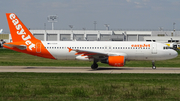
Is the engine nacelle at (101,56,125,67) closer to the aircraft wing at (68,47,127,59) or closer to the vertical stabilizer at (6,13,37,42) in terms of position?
the aircraft wing at (68,47,127,59)

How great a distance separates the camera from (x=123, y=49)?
35.8 meters

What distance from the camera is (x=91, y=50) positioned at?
3634 cm

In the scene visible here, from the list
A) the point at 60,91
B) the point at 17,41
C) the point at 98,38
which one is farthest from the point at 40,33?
the point at 60,91

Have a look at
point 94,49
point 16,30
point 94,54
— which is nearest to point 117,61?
point 94,54

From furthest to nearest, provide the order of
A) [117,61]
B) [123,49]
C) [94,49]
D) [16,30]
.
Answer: [16,30] < [94,49] < [123,49] < [117,61]

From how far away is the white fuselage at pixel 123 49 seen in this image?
1411 inches

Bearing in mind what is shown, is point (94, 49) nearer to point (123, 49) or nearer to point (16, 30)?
point (123, 49)

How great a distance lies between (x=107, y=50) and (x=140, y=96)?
19024 mm

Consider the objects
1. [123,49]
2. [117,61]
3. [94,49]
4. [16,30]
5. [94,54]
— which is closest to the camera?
[117,61]

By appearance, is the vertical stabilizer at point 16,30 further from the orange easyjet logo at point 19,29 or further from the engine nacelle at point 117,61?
the engine nacelle at point 117,61

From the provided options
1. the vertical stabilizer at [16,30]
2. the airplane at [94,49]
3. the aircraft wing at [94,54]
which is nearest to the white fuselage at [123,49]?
the airplane at [94,49]

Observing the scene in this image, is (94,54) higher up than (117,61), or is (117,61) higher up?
(94,54)

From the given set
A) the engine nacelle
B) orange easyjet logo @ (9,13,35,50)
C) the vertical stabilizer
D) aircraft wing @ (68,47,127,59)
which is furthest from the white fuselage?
the vertical stabilizer

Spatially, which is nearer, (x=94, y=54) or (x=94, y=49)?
(x=94, y=54)
